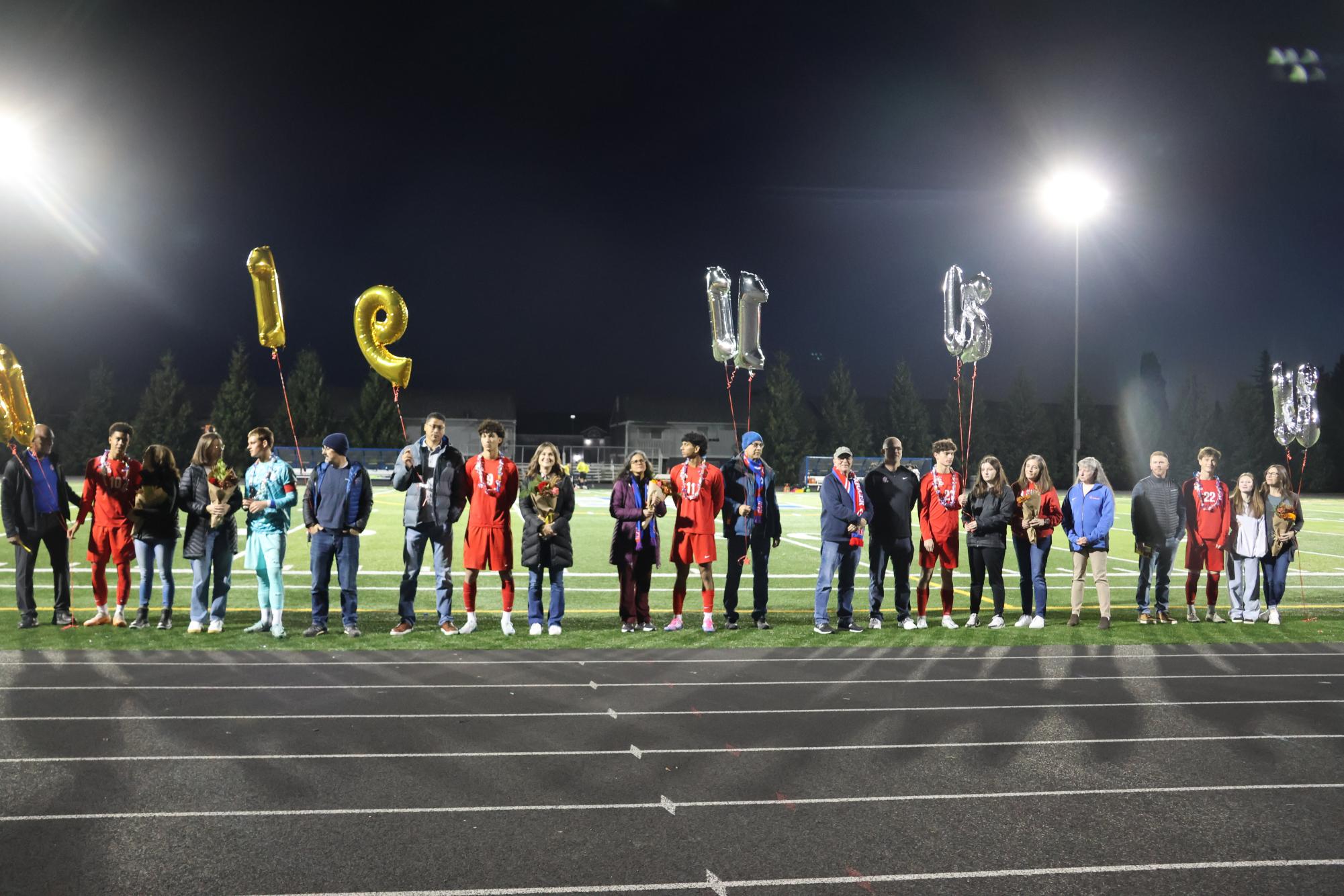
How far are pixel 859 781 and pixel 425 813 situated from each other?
2.16m

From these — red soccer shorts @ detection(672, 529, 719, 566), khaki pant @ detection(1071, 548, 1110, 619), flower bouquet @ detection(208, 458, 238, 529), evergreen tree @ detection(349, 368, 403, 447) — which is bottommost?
khaki pant @ detection(1071, 548, 1110, 619)

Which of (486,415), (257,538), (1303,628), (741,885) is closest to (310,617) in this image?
(257,538)

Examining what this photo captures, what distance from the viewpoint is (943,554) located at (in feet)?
30.3

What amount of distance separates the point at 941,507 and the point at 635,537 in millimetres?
3187

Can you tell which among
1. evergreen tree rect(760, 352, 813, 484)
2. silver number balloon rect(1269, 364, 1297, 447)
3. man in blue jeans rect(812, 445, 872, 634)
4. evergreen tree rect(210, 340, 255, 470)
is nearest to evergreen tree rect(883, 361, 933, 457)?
evergreen tree rect(760, 352, 813, 484)

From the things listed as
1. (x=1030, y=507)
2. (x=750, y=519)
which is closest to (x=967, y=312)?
(x=1030, y=507)

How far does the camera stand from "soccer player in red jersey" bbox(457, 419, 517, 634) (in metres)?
8.59

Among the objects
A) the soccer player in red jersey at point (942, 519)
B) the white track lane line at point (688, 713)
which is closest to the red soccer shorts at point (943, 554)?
the soccer player in red jersey at point (942, 519)

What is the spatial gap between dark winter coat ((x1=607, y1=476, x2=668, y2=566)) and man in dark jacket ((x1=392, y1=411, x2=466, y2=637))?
152 centimetres

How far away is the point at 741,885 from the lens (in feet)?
11.3

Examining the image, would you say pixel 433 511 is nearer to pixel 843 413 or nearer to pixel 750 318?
pixel 750 318

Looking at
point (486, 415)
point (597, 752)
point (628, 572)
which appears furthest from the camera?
point (486, 415)

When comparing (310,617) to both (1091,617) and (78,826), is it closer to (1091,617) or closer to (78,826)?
(78,826)

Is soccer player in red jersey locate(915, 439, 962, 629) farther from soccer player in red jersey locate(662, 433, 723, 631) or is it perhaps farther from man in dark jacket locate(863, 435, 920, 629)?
soccer player in red jersey locate(662, 433, 723, 631)
